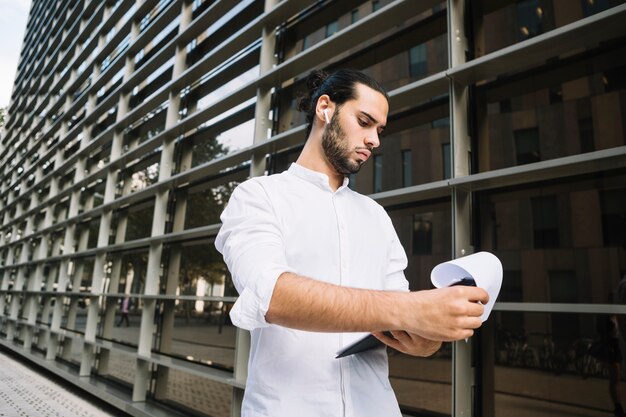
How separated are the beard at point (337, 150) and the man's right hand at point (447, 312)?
2.41 ft

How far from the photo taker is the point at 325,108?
66.6 inches

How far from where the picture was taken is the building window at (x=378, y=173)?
370cm

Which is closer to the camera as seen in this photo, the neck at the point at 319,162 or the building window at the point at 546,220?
the neck at the point at 319,162

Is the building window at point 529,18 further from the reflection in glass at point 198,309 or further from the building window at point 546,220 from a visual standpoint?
the reflection in glass at point 198,309

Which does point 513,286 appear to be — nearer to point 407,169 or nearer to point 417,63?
point 407,169

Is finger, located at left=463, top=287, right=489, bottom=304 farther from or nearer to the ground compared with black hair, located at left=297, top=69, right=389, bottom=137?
nearer to the ground

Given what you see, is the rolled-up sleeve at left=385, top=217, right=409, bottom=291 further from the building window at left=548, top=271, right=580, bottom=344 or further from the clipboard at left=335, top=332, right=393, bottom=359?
the building window at left=548, top=271, right=580, bottom=344

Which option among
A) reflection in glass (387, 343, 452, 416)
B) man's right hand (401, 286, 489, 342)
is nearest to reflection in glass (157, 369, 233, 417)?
reflection in glass (387, 343, 452, 416)

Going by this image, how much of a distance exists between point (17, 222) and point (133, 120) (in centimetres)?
676

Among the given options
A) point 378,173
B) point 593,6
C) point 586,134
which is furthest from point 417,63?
point 586,134

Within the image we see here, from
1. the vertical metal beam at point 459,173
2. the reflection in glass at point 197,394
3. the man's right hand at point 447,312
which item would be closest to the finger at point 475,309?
the man's right hand at point 447,312

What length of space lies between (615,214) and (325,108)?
77.5 inches

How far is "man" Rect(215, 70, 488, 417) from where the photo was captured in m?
0.97

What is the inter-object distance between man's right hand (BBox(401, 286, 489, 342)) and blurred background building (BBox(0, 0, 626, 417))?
134 cm
